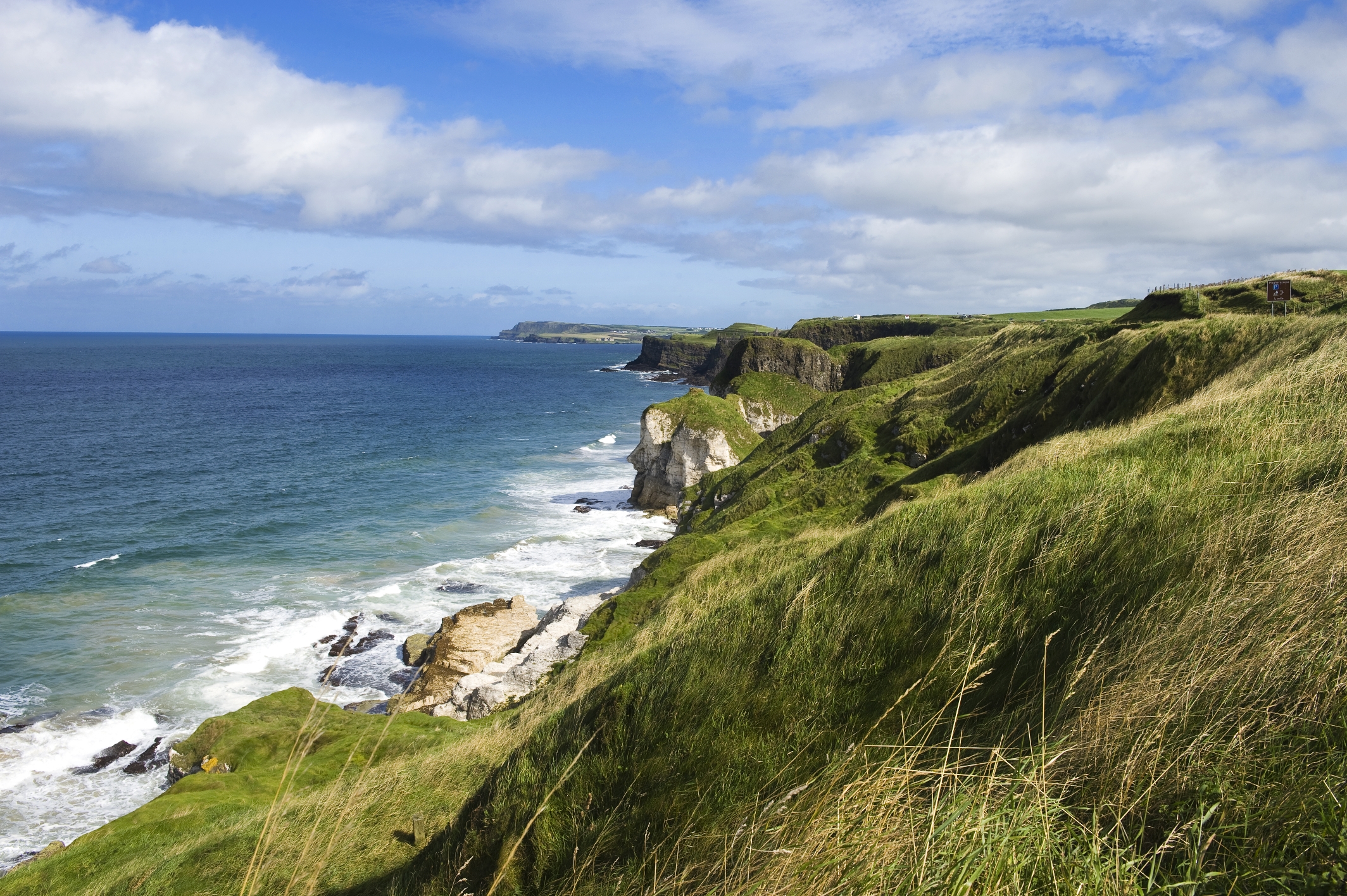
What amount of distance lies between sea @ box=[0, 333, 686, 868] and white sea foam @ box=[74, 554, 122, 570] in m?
0.14

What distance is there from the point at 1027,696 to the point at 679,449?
5039 cm

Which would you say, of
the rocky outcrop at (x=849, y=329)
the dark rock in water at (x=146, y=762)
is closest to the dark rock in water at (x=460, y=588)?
the dark rock in water at (x=146, y=762)

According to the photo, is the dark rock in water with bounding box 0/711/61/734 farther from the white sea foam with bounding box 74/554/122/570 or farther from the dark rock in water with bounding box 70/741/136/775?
the white sea foam with bounding box 74/554/122/570

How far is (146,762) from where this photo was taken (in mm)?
23156

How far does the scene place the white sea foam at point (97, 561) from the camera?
130ft

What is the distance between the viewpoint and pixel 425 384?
152 m

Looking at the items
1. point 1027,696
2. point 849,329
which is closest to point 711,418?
point 1027,696

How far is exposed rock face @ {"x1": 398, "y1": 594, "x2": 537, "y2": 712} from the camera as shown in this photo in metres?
26.4

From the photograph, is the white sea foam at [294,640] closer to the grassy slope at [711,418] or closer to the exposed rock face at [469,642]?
the exposed rock face at [469,642]

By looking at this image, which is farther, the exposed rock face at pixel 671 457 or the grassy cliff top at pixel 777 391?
the grassy cliff top at pixel 777 391

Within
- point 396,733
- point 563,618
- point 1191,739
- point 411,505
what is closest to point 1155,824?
point 1191,739

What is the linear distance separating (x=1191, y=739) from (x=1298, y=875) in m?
0.87

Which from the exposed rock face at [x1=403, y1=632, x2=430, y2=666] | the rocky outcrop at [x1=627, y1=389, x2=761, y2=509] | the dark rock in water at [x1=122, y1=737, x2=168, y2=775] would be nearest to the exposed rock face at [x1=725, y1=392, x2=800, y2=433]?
the rocky outcrop at [x1=627, y1=389, x2=761, y2=509]

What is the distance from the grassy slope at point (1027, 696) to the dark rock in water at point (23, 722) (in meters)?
28.0
